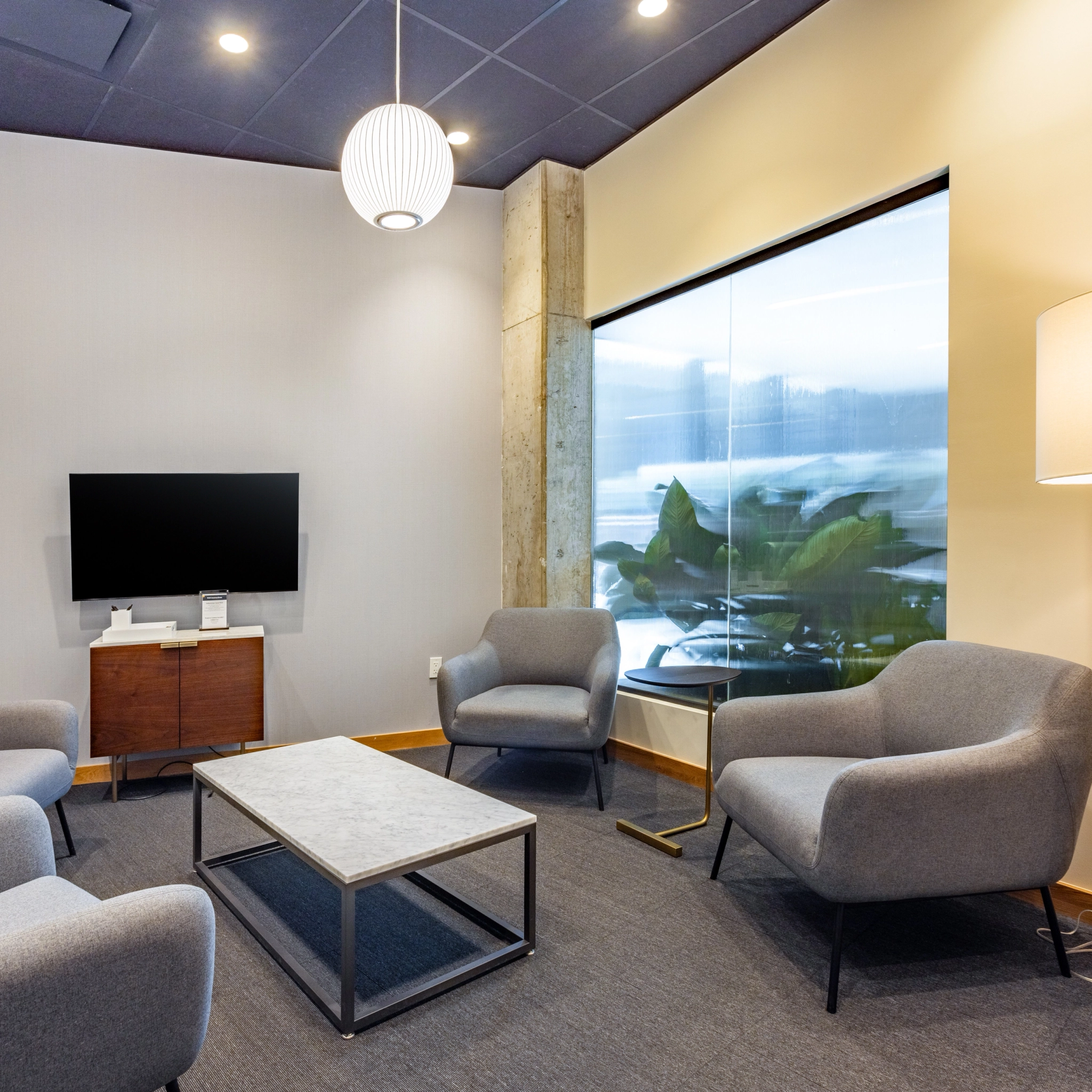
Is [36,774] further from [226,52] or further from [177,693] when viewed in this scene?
[226,52]

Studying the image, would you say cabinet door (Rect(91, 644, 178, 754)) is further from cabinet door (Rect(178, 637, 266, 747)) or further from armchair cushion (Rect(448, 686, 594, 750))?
armchair cushion (Rect(448, 686, 594, 750))

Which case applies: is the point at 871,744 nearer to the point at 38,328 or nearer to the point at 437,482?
the point at 437,482

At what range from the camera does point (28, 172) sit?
3740mm

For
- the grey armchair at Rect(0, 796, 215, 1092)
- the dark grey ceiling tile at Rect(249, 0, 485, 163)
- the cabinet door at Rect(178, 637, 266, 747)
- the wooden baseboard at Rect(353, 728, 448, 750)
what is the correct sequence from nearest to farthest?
1. the grey armchair at Rect(0, 796, 215, 1092)
2. the dark grey ceiling tile at Rect(249, 0, 485, 163)
3. the cabinet door at Rect(178, 637, 266, 747)
4. the wooden baseboard at Rect(353, 728, 448, 750)

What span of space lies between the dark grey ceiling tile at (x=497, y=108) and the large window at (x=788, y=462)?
1071 millimetres

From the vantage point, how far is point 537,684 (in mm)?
4035

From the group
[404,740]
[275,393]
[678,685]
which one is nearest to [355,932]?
[678,685]

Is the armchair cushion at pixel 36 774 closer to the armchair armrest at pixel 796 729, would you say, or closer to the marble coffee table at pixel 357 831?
the marble coffee table at pixel 357 831

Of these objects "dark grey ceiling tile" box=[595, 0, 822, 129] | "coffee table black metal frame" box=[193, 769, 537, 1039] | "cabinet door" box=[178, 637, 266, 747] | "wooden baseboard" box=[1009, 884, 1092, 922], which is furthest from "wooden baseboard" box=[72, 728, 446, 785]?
"dark grey ceiling tile" box=[595, 0, 822, 129]

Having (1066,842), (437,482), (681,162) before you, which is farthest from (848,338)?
(437,482)

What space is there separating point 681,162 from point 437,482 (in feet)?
6.90

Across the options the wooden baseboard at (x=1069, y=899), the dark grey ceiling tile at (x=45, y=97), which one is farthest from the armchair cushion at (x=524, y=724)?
the dark grey ceiling tile at (x=45, y=97)

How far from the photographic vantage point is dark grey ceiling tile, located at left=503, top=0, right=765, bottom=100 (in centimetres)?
305

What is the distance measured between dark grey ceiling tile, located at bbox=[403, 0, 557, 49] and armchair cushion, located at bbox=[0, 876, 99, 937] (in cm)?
310
